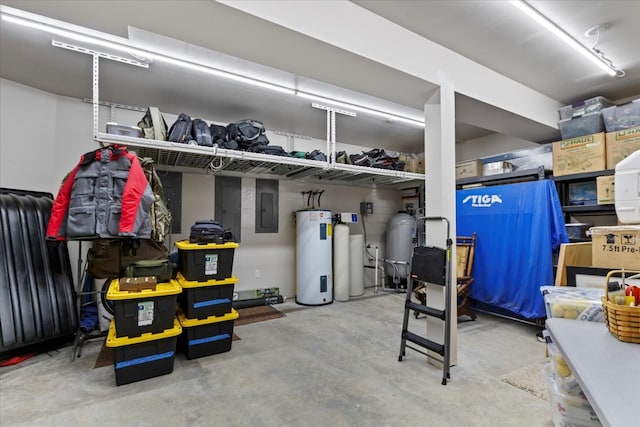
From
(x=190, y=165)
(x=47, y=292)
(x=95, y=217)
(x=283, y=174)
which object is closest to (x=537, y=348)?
(x=283, y=174)

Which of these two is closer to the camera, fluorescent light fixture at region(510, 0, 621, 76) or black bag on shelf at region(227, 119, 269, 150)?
fluorescent light fixture at region(510, 0, 621, 76)

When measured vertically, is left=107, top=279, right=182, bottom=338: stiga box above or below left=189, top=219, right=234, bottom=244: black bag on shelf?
below

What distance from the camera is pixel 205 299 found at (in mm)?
2939

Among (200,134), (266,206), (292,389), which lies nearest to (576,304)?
(292,389)

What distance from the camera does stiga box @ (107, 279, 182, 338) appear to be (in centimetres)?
241

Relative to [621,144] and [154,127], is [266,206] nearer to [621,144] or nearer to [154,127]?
[154,127]

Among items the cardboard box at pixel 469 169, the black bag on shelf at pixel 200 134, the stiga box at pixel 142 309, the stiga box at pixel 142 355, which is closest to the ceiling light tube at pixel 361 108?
the cardboard box at pixel 469 169

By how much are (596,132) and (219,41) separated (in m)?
4.33

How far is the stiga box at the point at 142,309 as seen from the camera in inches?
94.7

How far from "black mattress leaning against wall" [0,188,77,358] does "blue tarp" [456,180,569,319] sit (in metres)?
5.07

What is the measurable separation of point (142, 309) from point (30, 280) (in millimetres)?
1391

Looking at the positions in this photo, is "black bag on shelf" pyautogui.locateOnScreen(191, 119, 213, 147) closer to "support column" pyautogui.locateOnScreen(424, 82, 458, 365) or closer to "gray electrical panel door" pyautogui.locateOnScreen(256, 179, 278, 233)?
"gray electrical panel door" pyautogui.locateOnScreen(256, 179, 278, 233)

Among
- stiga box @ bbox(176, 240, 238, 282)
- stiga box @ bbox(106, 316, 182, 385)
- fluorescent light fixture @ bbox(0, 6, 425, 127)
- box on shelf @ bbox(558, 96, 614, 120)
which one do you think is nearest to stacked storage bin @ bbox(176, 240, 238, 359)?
stiga box @ bbox(176, 240, 238, 282)

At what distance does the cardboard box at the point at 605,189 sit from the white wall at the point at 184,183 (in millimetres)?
3515
